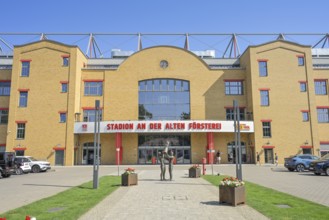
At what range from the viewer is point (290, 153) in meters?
37.8

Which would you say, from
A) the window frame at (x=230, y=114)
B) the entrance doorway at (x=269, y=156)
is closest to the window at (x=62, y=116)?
the window frame at (x=230, y=114)

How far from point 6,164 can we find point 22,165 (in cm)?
388

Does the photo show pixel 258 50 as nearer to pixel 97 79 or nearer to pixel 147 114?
pixel 147 114

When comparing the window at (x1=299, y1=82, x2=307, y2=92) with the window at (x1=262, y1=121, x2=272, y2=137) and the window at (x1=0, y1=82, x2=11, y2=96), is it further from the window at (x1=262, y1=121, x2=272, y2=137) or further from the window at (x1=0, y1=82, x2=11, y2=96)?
the window at (x1=0, y1=82, x2=11, y2=96)

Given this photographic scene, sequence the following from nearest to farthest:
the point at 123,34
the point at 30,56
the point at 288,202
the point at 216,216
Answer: the point at 216,216 < the point at 288,202 < the point at 30,56 < the point at 123,34

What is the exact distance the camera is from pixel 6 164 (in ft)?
73.0

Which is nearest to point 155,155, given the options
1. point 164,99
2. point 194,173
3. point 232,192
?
point 164,99

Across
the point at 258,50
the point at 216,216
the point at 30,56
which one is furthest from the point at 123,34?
the point at 216,216

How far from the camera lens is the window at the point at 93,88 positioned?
133 ft

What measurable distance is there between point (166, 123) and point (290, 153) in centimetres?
1637

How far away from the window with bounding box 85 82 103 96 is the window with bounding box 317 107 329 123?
29.9 meters

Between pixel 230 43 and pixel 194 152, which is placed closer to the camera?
pixel 194 152

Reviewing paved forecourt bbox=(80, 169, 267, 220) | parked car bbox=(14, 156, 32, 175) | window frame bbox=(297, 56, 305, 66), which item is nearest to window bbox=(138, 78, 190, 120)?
window frame bbox=(297, 56, 305, 66)

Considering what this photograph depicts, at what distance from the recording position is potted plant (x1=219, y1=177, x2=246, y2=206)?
9508 millimetres
